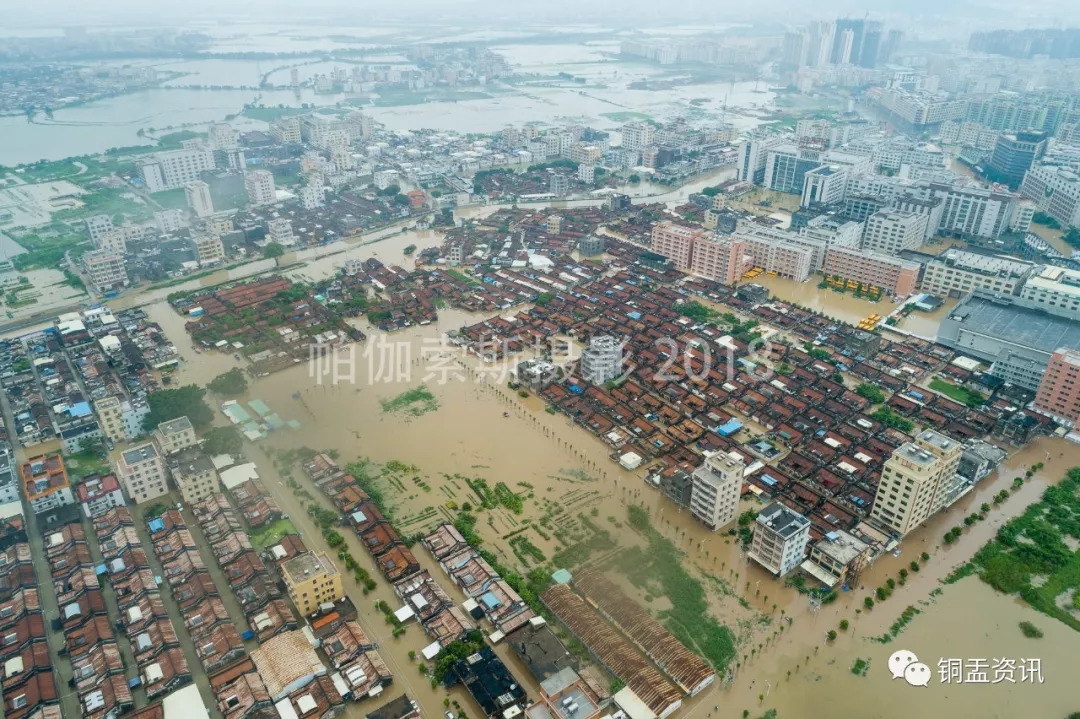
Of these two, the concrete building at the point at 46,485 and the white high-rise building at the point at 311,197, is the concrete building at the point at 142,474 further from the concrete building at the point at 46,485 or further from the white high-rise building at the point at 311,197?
the white high-rise building at the point at 311,197

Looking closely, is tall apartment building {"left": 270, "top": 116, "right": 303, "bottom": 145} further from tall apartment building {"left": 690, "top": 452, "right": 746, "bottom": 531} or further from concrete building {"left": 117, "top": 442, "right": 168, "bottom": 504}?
tall apartment building {"left": 690, "top": 452, "right": 746, "bottom": 531}

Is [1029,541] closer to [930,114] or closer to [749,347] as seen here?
[749,347]

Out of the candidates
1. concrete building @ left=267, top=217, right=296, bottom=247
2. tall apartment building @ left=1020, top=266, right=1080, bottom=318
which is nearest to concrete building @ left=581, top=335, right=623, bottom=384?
tall apartment building @ left=1020, top=266, right=1080, bottom=318

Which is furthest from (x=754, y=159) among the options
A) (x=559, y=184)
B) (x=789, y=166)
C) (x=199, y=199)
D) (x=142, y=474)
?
(x=142, y=474)

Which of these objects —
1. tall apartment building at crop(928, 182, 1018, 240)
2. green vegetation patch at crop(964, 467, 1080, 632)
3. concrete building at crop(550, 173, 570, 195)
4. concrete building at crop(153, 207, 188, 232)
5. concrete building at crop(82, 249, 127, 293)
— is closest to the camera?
green vegetation patch at crop(964, 467, 1080, 632)

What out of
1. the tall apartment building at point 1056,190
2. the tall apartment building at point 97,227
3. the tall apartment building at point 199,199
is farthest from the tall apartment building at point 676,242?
the tall apartment building at point 97,227

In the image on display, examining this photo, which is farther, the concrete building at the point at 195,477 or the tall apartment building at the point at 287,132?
the tall apartment building at the point at 287,132
